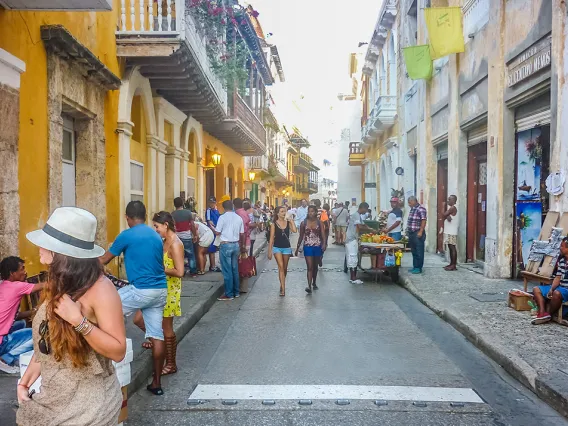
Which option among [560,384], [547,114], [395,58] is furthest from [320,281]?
[395,58]

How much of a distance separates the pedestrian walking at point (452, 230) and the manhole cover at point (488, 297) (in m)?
3.19

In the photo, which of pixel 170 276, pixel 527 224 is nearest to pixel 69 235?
pixel 170 276

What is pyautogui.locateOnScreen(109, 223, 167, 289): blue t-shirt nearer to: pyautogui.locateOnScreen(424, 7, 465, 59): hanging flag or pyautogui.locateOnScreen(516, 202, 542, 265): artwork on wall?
pyautogui.locateOnScreen(516, 202, 542, 265): artwork on wall

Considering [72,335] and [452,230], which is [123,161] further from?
[72,335]

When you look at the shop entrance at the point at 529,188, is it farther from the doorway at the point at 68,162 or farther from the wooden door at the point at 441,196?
the doorway at the point at 68,162

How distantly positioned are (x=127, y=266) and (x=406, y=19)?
17275 millimetres

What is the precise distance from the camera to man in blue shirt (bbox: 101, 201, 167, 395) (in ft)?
15.7

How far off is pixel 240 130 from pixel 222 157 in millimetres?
3131

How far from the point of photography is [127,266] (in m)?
4.86

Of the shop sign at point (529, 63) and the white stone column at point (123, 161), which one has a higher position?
the shop sign at point (529, 63)

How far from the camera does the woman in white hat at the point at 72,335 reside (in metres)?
2.35

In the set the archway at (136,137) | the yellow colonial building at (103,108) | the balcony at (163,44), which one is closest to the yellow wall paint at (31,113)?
the yellow colonial building at (103,108)

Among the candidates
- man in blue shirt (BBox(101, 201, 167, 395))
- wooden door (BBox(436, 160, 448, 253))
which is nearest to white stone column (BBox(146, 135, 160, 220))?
man in blue shirt (BBox(101, 201, 167, 395))

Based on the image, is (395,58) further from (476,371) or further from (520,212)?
(476,371)
